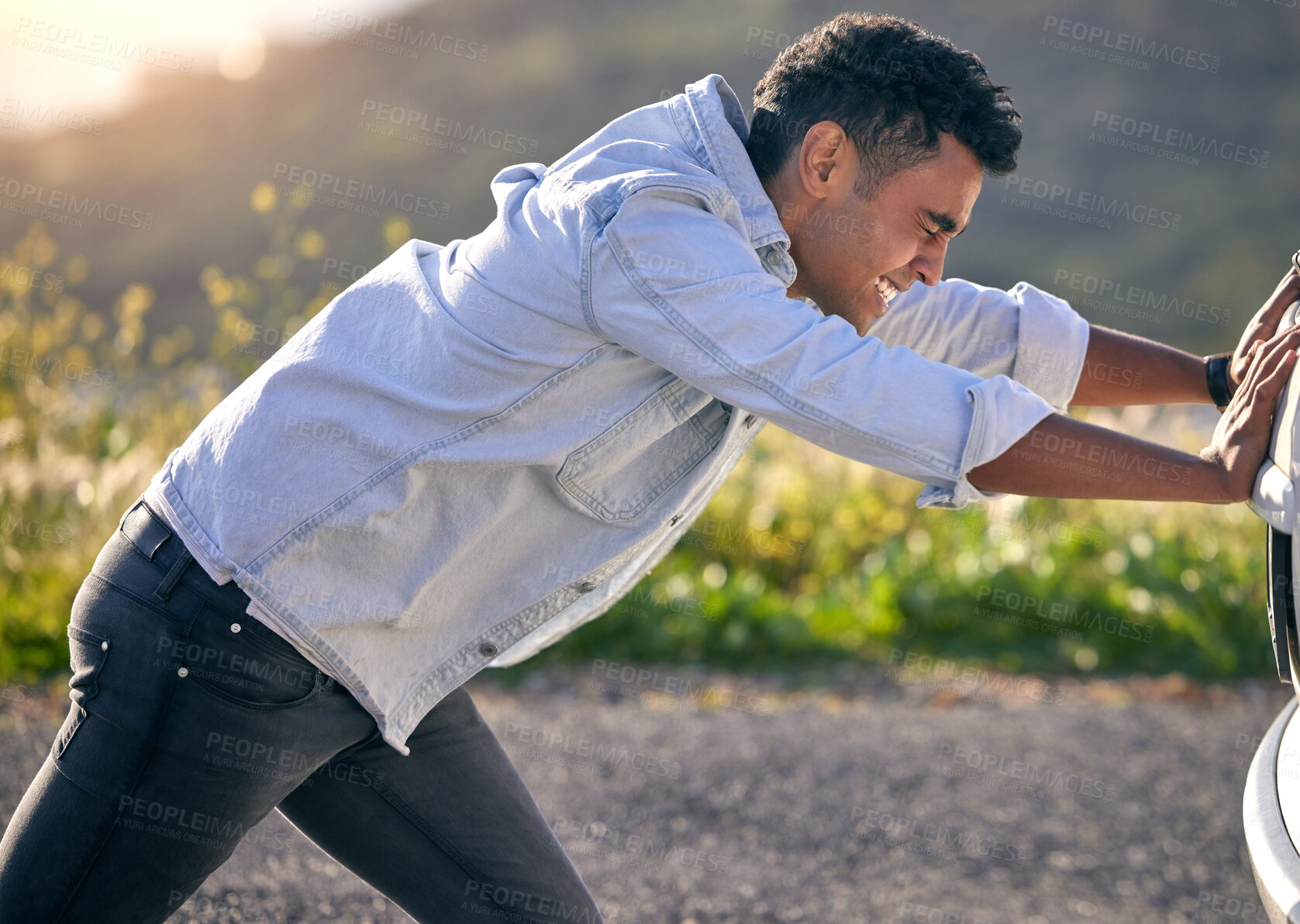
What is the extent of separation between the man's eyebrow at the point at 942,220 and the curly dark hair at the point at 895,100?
0.09m

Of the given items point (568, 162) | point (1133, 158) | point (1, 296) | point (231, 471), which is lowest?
point (1133, 158)

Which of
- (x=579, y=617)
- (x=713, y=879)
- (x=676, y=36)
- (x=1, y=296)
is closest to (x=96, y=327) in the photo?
(x=1, y=296)

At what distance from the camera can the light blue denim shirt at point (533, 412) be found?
1.66 meters

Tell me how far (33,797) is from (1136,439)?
1.73 meters

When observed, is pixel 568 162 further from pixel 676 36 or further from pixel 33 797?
pixel 676 36

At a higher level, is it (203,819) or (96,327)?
(203,819)

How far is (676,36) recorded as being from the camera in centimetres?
2653

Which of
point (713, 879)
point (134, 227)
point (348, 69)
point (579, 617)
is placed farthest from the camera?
point (348, 69)

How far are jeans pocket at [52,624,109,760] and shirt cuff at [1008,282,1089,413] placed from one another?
70.4 inches
